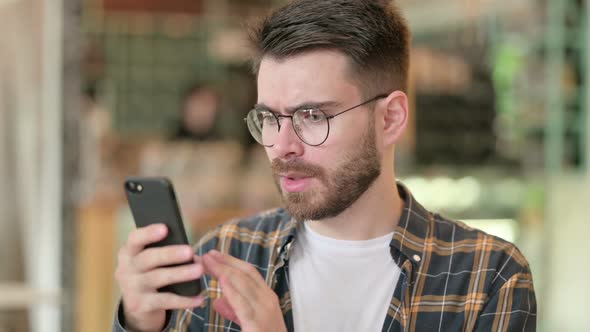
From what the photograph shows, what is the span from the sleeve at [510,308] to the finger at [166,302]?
21.8 inches

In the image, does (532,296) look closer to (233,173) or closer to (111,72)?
(233,173)

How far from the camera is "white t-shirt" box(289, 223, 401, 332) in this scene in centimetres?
148

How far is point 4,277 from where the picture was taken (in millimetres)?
3646

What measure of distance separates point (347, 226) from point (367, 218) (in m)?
0.05

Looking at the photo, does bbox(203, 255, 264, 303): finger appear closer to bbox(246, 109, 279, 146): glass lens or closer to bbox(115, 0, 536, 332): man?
bbox(115, 0, 536, 332): man

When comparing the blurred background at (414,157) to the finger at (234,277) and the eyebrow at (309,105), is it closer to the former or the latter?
the eyebrow at (309,105)

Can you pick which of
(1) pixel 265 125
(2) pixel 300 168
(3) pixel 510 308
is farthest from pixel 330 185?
(3) pixel 510 308

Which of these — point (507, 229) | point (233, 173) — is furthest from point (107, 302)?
point (507, 229)

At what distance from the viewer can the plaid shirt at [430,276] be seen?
147 cm

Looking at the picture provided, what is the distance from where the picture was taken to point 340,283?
1.51 metres

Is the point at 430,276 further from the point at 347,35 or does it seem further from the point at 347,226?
the point at 347,35

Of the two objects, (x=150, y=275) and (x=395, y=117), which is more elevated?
(x=395, y=117)

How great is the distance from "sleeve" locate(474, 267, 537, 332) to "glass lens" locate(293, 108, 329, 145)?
43 centimetres

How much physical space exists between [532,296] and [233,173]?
3924mm
